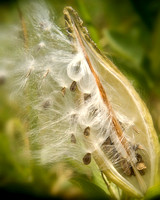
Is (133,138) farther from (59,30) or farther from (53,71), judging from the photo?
(59,30)

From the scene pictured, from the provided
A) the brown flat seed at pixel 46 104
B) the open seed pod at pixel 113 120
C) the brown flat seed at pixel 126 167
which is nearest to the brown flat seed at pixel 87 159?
the open seed pod at pixel 113 120

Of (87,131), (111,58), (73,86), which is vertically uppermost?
(111,58)

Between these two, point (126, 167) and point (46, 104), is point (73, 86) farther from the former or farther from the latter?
point (126, 167)

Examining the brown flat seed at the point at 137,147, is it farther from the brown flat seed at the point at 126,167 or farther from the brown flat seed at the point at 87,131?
the brown flat seed at the point at 87,131

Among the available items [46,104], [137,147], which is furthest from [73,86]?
[137,147]

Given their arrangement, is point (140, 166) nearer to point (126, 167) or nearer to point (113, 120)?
point (126, 167)

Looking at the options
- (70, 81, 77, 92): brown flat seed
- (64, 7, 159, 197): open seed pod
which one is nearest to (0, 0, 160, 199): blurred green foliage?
(64, 7, 159, 197): open seed pod

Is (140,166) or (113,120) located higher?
(113,120)

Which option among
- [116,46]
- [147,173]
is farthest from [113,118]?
[116,46]
